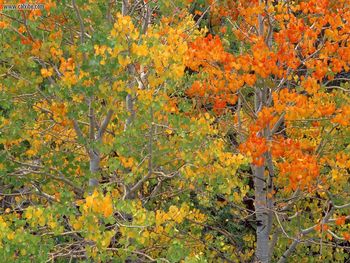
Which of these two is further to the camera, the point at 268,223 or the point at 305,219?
the point at 305,219

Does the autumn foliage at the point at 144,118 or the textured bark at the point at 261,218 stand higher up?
the autumn foliage at the point at 144,118

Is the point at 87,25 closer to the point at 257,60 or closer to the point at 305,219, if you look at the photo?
the point at 257,60

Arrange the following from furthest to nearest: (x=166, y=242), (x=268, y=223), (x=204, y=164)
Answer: (x=268, y=223) → (x=166, y=242) → (x=204, y=164)

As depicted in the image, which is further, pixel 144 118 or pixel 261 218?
pixel 261 218

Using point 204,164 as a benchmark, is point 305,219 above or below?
below

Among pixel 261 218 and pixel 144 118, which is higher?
pixel 144 118

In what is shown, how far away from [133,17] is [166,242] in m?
3.55

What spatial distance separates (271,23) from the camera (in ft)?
36.0

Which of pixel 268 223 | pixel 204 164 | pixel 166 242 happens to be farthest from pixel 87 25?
pixel 268 223

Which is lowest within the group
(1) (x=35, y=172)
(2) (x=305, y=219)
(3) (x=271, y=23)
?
(2) (x=305, y=219)

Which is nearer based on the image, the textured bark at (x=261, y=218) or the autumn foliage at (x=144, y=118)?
the autumn foliage at (x=144, y=118)

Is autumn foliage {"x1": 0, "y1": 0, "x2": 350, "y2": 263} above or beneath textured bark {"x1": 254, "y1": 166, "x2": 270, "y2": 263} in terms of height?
above

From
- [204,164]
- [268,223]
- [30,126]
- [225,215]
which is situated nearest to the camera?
[204,164]

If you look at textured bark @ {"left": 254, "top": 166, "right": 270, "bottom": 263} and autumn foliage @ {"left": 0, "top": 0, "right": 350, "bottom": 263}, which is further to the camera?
textured bark @ {"left": 254, "top": 166, "right": 270, "bottom": 263}
